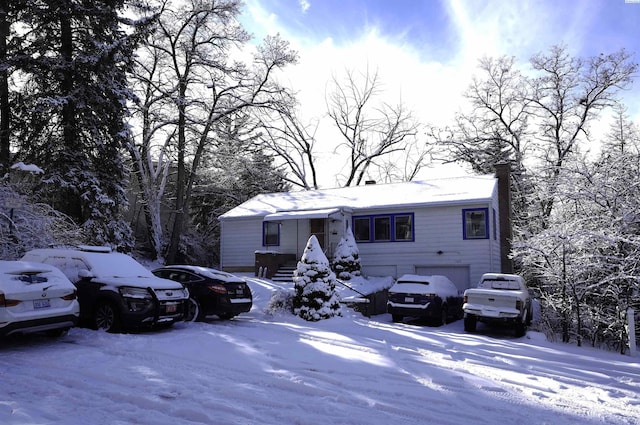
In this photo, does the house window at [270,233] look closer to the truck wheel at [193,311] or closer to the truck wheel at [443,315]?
the truck wheel at [443,315]

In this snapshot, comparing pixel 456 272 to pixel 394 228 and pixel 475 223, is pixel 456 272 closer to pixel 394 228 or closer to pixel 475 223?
pixel 475 223

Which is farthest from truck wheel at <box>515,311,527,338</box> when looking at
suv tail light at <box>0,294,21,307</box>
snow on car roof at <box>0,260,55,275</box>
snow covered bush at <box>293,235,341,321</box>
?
suv tail light at <box>0,294,21,307</box>

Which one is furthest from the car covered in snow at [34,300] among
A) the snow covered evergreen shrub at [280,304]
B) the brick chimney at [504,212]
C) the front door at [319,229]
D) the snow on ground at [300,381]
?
the brick chimney at [504,212]

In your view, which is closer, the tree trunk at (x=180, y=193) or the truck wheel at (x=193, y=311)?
the truck wheel at (x=193, y=311)

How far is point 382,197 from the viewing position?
890 inches

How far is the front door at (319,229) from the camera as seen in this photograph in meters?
22.7

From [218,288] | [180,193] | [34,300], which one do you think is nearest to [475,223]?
[218,288]

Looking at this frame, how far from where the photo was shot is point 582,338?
41.1 feet

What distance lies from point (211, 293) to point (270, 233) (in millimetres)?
12183

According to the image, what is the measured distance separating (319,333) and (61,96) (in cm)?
1412

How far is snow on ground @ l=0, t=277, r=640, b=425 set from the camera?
498 cm

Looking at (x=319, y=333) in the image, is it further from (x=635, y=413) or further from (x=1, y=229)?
(x=1, y=229)

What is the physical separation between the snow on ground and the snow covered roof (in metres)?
10.4

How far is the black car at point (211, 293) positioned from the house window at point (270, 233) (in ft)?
36.4
